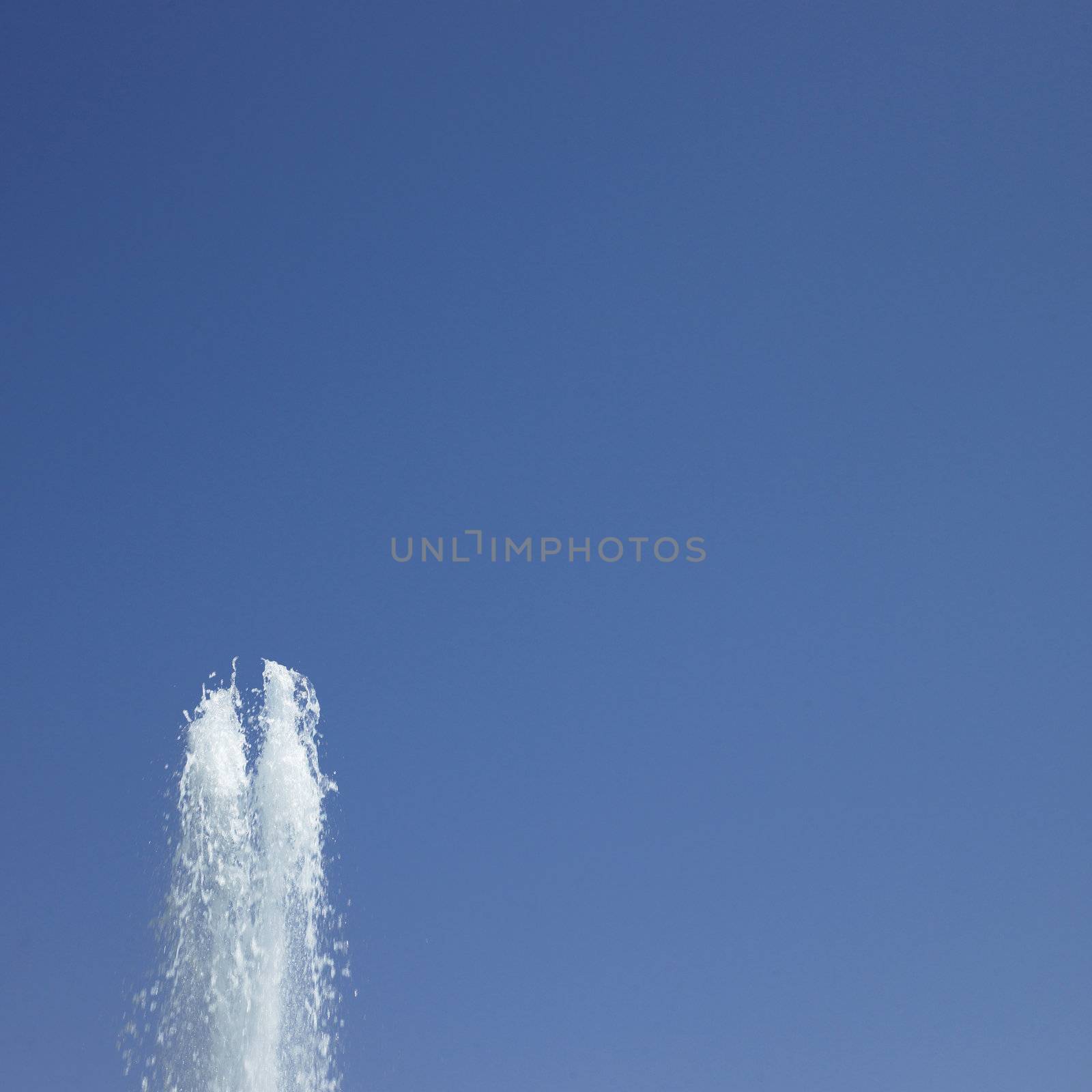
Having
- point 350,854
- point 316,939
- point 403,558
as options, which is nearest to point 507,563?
point 403,558

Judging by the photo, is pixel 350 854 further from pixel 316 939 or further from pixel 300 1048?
pixel 300 1048

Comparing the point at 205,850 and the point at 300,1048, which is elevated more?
the point at 205,850

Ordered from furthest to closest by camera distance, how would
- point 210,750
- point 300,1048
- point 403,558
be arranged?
point 403,558 < point 210,750 < point 300,1048

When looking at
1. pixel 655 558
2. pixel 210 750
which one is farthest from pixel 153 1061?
pixel 655 558

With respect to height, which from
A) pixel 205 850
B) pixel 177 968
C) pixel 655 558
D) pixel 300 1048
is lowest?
pixel 300 1048

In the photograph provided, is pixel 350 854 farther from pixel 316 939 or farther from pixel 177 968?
pixel 177 968

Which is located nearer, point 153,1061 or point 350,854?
point 153,1061

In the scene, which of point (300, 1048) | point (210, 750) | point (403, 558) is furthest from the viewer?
point (403, 558)
